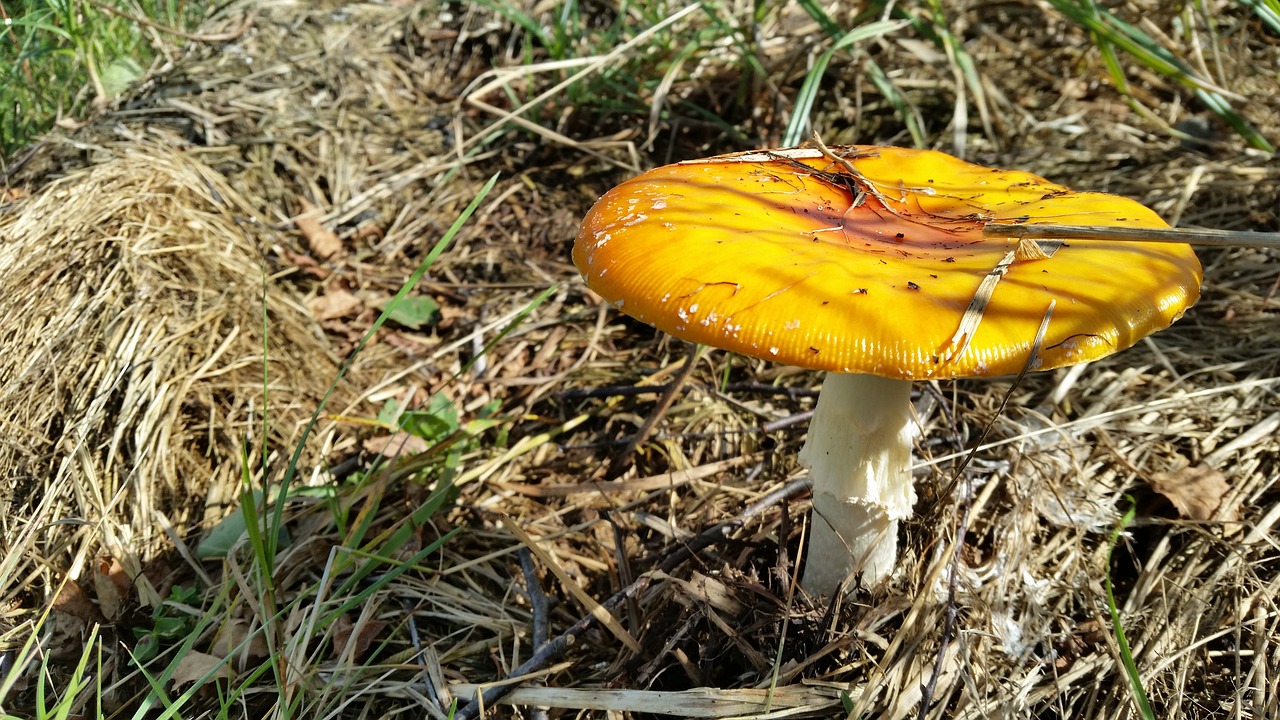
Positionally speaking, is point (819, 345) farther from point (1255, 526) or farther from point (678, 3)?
point (678, 3)

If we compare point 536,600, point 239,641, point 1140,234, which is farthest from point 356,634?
point 1140,234

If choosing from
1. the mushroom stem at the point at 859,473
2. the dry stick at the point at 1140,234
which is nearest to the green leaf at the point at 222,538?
the mushroom stem at the point at 859,473

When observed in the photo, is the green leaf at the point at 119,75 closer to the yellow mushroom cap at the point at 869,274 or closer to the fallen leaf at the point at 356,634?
the fallen leaf at the point at 356,634

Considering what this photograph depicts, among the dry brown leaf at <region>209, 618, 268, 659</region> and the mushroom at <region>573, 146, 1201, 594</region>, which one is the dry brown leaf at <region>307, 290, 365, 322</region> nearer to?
the dry brown leaf at <region>209, 618, 268, 659</region>

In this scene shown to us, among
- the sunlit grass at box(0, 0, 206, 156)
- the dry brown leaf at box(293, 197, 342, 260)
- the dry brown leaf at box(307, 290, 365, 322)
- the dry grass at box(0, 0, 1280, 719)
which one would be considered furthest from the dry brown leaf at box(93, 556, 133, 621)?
the sunlit grass at box(0, 0, 206, 156)

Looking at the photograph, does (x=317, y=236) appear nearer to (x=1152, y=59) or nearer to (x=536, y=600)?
(x=536, y=600)

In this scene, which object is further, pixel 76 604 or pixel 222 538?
pixel 222 538
